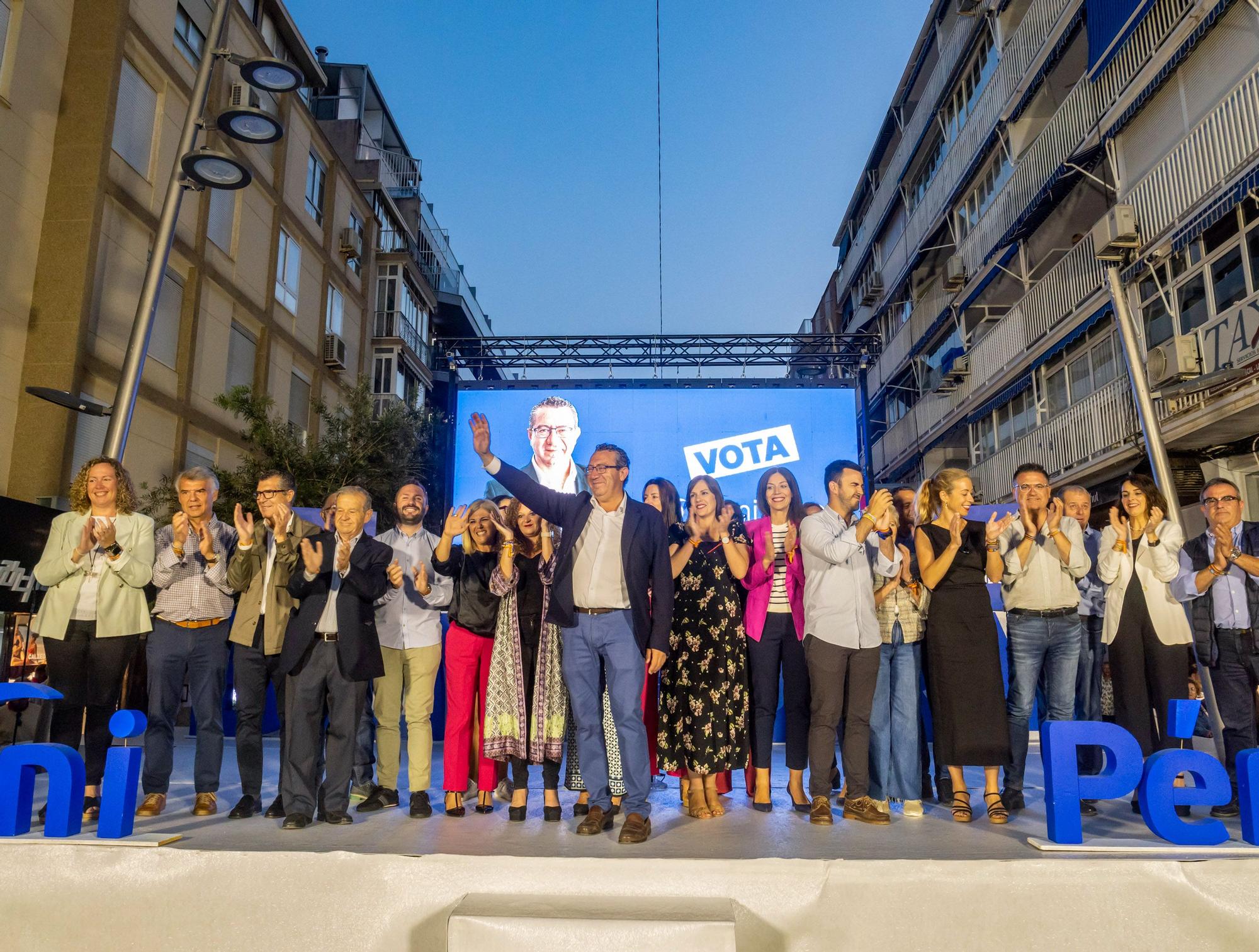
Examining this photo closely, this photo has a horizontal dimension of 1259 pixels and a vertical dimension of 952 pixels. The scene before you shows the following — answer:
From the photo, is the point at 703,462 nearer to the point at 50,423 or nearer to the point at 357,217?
the point at 50,423

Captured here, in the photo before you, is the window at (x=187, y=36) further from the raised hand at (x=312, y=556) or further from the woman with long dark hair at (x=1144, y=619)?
the woman with long dark hair at (x=1144, y=619)

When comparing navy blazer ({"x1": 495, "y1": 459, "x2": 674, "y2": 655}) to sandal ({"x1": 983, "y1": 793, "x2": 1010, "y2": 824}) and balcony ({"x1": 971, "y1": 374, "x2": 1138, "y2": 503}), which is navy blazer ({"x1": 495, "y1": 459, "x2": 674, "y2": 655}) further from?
balcony ({"x1": 971, "y1": 374, "x2": 1138, "y2": 503})

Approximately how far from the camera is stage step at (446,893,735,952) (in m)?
2.87

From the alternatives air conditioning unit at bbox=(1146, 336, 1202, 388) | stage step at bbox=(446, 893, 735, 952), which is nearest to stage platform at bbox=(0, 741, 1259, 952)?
stage step at bbox=(446, 893, 735, 952)

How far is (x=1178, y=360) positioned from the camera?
1133cm

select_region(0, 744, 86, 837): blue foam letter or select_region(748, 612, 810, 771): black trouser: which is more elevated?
select_region(748, 612, 810, 771): black trouser

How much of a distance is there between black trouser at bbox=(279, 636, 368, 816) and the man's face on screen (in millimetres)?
9786

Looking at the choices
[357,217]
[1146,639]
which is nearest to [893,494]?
[1146,639]

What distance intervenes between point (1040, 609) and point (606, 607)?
2.33 meters

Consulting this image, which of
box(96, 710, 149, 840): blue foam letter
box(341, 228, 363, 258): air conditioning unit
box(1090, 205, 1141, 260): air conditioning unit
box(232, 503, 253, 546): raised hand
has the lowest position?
box(96, 710, 149, 840): blue foam letter

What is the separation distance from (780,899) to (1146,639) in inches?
114

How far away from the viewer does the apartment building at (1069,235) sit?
10828 mm

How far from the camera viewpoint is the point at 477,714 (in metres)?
4.84

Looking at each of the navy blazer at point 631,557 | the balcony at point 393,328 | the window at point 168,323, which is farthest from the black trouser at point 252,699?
the balcony at point 393,328
